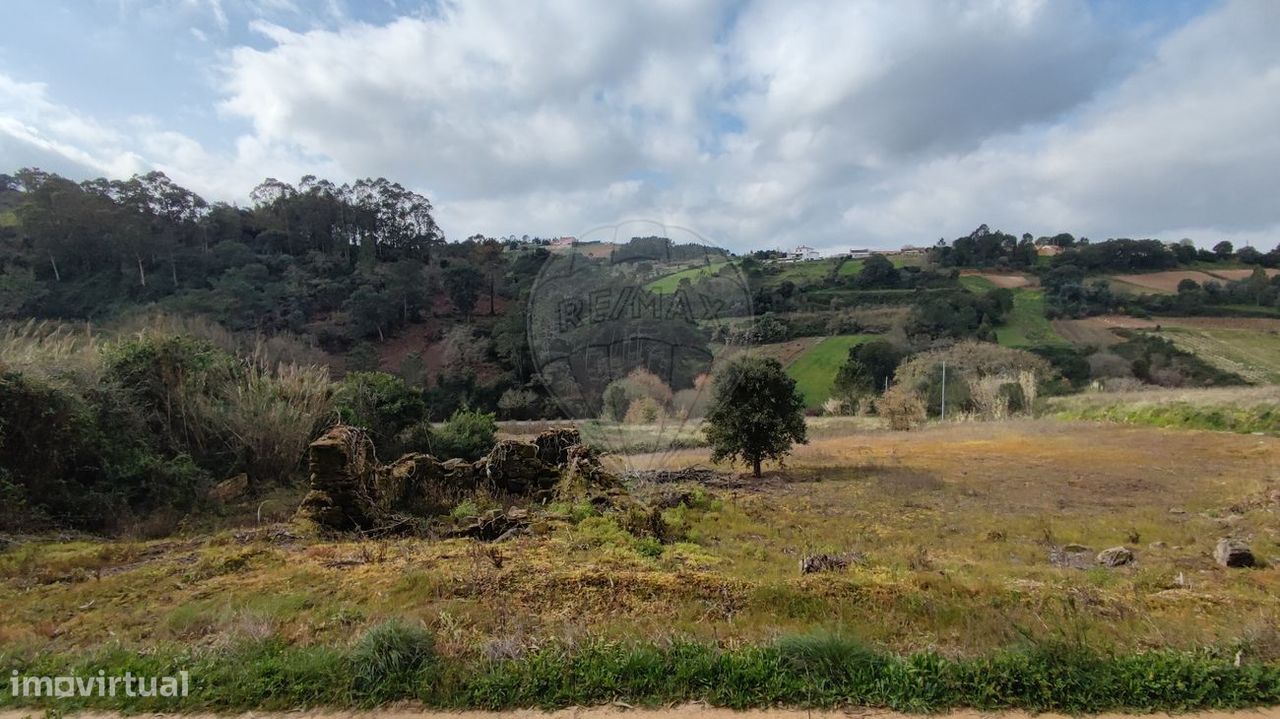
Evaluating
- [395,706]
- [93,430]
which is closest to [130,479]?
[93,430]

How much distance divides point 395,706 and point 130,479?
416 inches

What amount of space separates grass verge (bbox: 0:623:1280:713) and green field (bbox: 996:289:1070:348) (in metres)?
64.0

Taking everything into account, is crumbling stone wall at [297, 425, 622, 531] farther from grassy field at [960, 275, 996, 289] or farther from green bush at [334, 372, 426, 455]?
grassy field at [960, 275, 996, 289]

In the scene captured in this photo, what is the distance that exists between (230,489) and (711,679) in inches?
484

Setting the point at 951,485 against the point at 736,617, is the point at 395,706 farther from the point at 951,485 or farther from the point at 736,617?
the point at 951,485

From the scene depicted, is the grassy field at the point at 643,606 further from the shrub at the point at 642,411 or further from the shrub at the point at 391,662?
the shrub at the point at 642,411

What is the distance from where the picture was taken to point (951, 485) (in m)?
14.1

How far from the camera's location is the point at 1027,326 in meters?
63.1

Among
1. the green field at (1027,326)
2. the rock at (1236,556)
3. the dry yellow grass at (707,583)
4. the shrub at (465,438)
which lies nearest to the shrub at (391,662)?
the dry yellow grass at (707,583)

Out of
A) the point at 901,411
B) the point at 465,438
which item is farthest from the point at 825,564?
the point at 901,411

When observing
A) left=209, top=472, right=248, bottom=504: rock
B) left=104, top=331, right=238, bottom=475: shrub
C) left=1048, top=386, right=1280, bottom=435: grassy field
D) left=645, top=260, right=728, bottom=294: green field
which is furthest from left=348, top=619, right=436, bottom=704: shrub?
left=1048, top=386, right=1280, bottom=435: grassy field

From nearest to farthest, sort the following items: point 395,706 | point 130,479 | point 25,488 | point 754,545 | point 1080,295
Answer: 1. point 395,706
2. point 754,545
3. point 25,488
4. point 130,479
5. point 1080,295

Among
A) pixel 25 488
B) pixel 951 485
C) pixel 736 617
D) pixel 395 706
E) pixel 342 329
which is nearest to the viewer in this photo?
pixel 395 706
